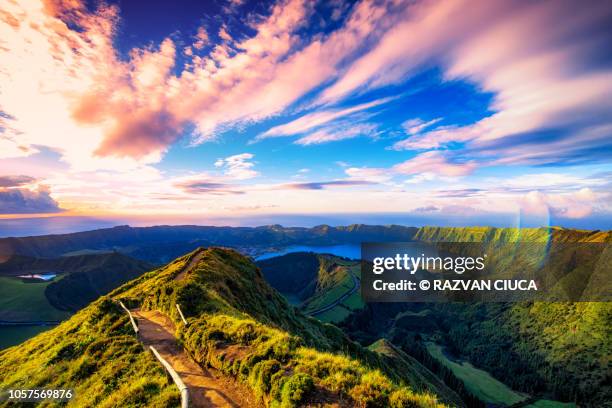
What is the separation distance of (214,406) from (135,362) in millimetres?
7697

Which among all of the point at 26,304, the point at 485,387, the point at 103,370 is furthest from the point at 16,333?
the point at 485,387

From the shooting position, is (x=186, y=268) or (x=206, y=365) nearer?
(x=206, y=365)

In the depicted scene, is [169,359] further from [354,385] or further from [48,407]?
[354,385]

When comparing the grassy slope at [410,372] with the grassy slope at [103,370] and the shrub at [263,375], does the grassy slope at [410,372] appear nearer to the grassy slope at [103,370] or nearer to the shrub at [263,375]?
the grassy slope at [103,370]

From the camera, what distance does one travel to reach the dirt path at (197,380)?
39.5 ft

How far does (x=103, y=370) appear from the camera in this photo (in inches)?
634

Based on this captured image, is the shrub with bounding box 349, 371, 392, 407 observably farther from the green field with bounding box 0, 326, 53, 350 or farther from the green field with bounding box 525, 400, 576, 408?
the green field with bounding box 525, 400, 576, 408

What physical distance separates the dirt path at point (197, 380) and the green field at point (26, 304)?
7985 inches

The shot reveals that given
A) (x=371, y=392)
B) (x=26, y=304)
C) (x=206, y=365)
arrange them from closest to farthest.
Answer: (x=371, y=392) → (x=206, y=365) → (x=26, y=304)

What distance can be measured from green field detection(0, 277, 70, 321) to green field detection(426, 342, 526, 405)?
837 feet

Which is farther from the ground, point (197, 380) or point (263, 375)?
point (263, 375)

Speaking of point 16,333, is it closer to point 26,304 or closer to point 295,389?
point 26,304

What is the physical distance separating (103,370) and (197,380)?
22.9 feet

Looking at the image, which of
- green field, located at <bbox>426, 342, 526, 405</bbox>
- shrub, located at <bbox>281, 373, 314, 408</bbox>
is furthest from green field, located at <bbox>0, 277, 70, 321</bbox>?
green field, located at <bbox>426, 342, 526, 405</bbox>
